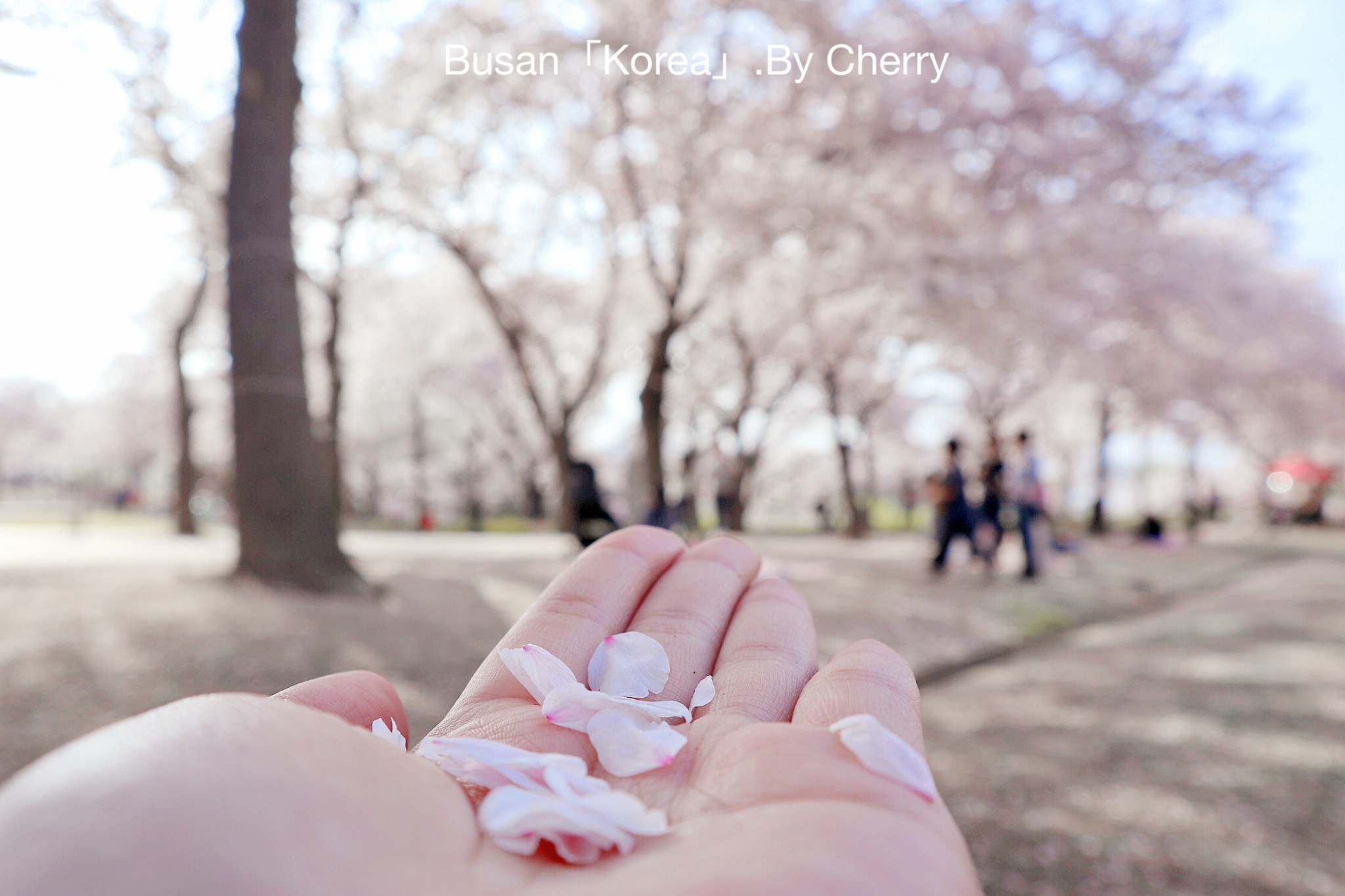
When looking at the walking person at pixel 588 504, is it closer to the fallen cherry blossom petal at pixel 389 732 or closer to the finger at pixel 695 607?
the finger at pixel 695 607

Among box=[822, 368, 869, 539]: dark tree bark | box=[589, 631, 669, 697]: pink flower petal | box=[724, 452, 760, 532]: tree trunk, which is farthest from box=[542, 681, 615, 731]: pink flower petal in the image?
box=[822, 368, 869, 539]: dark tree bark

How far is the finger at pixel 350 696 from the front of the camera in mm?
1259

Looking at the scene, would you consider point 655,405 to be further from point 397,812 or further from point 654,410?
point 397,812

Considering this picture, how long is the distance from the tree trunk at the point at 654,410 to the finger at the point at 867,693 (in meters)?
9.34

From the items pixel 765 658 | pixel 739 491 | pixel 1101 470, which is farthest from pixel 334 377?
pixel 1101 470

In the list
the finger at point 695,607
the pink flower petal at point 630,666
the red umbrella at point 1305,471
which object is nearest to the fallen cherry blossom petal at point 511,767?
the pink flower petal at point 630,666

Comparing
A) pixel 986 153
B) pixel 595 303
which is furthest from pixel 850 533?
pixel 986 153

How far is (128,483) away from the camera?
1481 inches

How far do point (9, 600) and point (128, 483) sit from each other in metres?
40.9

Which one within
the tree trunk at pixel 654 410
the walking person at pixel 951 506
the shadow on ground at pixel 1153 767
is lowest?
the shadow on ground at pixel 1153 767

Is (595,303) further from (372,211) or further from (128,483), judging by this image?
(128,483)

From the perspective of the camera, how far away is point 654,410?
11016mm

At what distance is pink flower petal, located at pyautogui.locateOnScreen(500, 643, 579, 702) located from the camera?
53.8 inches

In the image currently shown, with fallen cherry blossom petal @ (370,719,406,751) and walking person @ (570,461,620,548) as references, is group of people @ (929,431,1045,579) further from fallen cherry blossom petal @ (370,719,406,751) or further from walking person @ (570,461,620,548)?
fallen cherry blossom petal @ (370,719,406,751)
